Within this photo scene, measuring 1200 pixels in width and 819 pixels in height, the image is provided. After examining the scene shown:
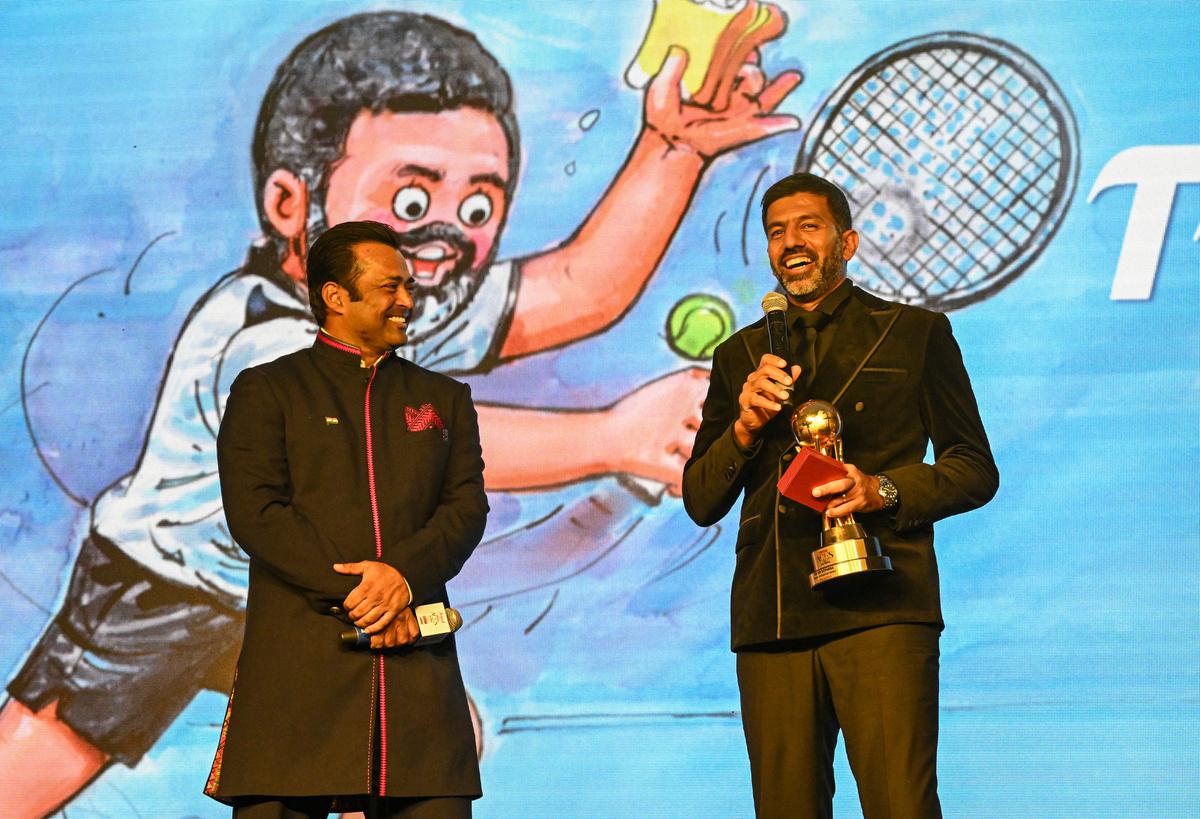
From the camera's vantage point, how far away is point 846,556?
224 centimetres

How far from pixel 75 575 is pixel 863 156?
214cm

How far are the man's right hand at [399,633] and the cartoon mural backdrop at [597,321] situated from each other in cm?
129

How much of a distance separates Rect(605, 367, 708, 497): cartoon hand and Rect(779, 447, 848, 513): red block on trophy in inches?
55.3

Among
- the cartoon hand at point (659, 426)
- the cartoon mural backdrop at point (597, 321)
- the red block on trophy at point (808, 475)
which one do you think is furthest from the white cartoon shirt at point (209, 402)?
the red block on trophy at point (808, 475)

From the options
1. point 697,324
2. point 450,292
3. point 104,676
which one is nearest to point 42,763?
point 104,676

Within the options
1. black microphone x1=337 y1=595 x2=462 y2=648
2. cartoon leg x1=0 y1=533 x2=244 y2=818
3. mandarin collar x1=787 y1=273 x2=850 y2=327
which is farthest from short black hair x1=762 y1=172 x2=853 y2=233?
cartoon leg x1=0 y1=533 x2=244 y2=818

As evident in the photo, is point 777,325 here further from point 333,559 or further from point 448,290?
point 448,290

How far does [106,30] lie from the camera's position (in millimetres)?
4012

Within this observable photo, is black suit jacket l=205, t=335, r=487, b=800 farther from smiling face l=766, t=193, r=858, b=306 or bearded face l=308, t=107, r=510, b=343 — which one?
bearded face l=308, t=107, r=510, b=343

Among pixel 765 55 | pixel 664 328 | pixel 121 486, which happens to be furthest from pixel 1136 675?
pixel 121 486

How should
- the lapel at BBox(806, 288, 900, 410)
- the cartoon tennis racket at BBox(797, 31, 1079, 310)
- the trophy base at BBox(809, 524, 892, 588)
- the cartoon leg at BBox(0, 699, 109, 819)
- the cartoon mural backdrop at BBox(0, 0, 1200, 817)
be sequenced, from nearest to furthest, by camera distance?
1. the trophy base at BBox(809, 524, 892, 588)
2. the lapel at BBox(806, 288, 900, 410)
3. the cartoon mural backdrop at BBox(0, 0, 1200, 817)
4. the cartoon tennis racket at BBox(797, 31, 1079, 310)
5. the cartoon leg at BBox(0, 699, 109, 819)

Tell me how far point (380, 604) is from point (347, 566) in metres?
0.08

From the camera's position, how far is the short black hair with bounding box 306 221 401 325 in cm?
255

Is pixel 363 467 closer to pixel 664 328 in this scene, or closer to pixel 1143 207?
pixel 664 328
